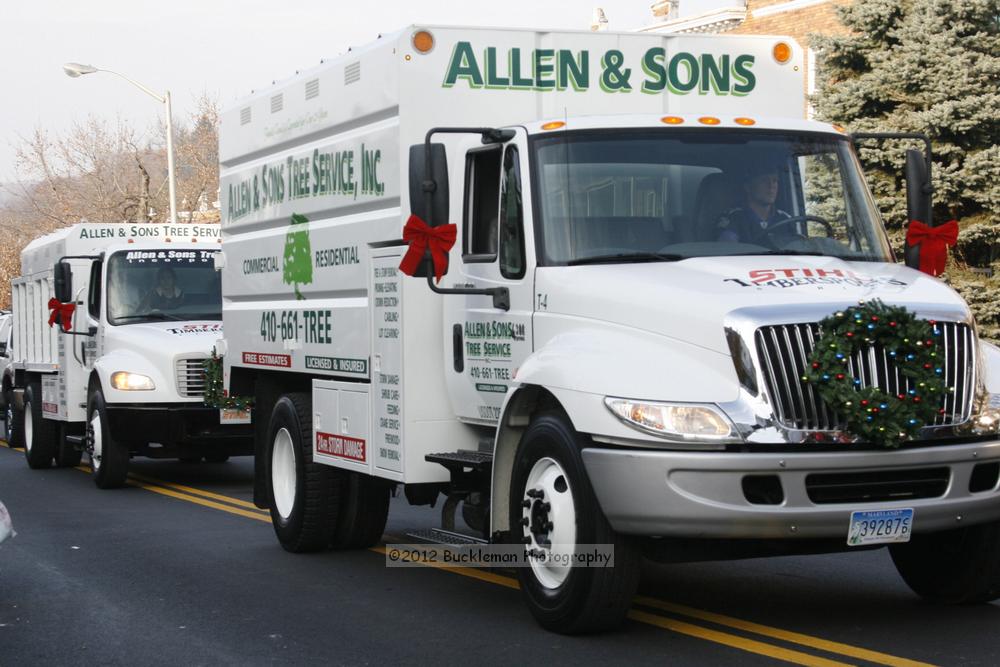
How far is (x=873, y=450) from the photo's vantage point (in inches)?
276

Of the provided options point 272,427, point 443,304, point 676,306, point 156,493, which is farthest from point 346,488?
point 156,493

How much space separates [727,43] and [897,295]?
2905 millimetres

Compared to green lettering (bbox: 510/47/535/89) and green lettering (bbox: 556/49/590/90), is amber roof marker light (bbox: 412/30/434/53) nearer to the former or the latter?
green lettering (bbox: 510/47/535/89)

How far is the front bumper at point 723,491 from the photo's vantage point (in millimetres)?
6887

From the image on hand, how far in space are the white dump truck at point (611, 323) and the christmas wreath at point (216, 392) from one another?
10.6ft

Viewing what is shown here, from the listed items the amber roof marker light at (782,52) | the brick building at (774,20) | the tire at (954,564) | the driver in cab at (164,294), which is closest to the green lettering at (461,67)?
the amber roof marker light at (782,52)

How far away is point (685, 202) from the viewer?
8117 millimetres

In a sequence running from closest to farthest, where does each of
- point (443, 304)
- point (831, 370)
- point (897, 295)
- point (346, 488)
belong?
point (831, 370), point (897, 295), point (443, 304), point (346, 488)

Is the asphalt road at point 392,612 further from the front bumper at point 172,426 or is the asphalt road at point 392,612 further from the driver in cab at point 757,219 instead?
the front bumper at point 172,426

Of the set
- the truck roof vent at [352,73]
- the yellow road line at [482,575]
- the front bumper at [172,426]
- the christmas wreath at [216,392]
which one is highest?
the truck roof vent at [352,73]

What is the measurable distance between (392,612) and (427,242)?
2.01 metres

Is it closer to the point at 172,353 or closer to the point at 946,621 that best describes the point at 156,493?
the point at 172,353

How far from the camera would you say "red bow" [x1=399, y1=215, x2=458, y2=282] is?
8.08 m

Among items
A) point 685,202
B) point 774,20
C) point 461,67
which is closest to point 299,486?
A: point 461,67
